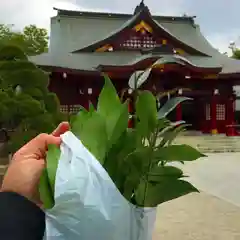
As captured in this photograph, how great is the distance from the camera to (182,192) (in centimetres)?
83

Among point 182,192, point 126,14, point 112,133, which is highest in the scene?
point 126,14

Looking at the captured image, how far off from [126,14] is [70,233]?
2199 cm

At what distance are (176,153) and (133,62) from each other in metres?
16.2

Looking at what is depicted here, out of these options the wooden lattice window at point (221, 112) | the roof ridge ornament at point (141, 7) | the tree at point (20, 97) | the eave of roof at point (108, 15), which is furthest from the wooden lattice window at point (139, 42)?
the tree at point (20, 97)

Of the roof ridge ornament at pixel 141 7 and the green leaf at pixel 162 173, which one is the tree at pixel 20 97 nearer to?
the green leaf at pixel 162 173

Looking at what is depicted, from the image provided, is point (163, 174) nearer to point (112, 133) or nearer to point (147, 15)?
point (112, 133)

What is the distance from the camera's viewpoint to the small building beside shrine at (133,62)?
1706 centimetres

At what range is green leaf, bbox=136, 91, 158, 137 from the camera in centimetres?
81

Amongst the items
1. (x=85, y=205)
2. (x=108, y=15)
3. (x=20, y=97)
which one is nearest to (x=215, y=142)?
(x=108, y=15)

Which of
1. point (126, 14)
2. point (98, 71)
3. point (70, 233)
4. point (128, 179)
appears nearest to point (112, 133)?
point (128, 179)

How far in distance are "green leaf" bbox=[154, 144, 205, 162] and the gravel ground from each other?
3569 mm

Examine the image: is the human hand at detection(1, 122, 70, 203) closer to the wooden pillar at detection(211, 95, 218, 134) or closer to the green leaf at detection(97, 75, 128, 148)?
the green leaf at detection(97, 75, 128, 148)

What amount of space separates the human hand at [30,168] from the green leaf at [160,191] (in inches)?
7.7

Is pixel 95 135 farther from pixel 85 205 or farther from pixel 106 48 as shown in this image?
pixel 106 48
